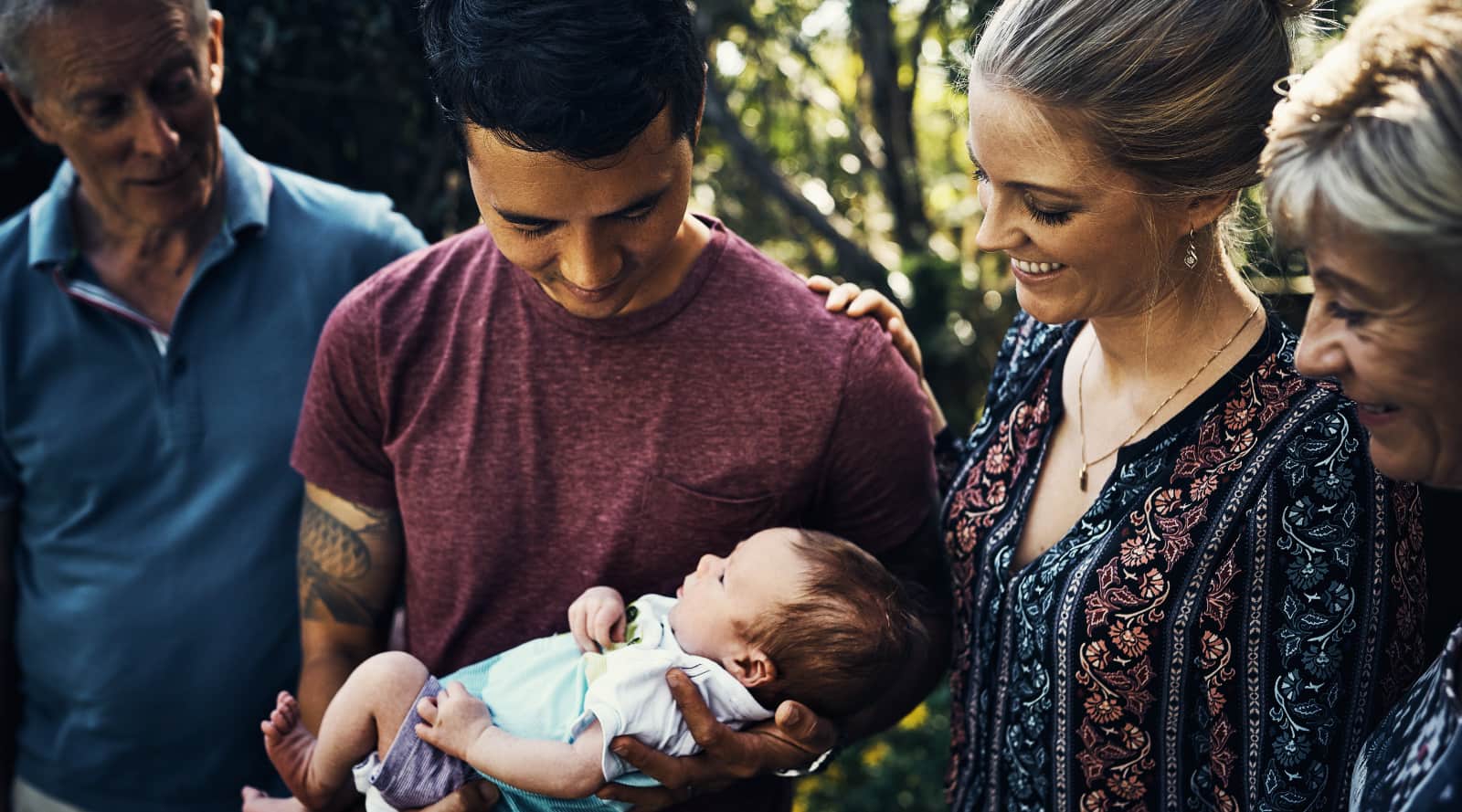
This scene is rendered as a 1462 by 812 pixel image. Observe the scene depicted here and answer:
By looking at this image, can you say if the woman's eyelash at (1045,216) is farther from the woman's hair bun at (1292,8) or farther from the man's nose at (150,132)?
the man's nose at (150,132)

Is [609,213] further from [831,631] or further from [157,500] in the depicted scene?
[157,500]

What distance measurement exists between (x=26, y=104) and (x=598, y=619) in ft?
5.84

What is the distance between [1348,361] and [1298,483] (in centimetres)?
29

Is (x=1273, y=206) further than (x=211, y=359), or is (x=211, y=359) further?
(x=211, y=359)

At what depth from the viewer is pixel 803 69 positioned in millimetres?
5195

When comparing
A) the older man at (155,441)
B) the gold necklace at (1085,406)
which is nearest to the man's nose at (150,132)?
the older man at (155,441)

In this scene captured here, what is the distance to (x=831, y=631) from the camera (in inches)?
85.0

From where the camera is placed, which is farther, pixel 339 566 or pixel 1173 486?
pixel 339 566

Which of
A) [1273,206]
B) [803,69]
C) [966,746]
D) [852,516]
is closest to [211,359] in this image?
[852,516]

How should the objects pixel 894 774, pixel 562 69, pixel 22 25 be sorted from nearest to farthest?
pixel 562 69 < pixel 22 25 < pixel 894 774

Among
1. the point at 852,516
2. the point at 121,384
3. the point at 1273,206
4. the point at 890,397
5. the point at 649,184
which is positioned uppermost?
the point at 1273,206

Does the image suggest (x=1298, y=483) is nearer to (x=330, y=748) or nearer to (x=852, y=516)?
(x=852, y=516)

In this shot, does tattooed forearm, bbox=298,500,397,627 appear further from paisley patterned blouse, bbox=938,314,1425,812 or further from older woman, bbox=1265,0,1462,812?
older woman, bbox=1265,0,1462,812

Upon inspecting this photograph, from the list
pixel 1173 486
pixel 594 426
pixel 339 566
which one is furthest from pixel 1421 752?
pixel 339 566
